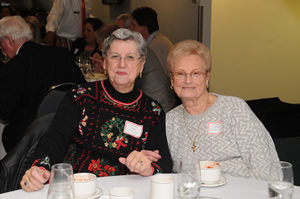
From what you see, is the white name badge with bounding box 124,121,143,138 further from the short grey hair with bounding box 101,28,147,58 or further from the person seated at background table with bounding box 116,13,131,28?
the person seated at background table with bounding box 116,13,131,28

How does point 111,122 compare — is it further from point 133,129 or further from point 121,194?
point 121,194

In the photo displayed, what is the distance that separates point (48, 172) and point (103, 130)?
517mm

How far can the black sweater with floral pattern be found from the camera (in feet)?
7.59

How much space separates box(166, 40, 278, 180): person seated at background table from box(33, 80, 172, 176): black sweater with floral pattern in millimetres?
137

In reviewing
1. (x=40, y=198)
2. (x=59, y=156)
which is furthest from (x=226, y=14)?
(x=40, y=198)

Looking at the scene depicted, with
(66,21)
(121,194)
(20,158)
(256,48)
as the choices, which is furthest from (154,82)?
(66,21)

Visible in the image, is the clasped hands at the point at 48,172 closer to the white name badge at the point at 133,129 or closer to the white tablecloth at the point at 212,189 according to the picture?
the white tablecloth at the point at 212,189

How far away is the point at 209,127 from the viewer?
2385 millimetres

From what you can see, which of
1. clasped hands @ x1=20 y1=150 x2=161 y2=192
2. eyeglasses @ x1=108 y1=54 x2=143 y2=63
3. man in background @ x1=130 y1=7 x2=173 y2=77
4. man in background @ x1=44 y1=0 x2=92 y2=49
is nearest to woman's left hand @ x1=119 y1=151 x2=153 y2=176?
clasped hands @ x1=20 y1=150 x2=161 y2=192

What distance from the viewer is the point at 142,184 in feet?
5.89

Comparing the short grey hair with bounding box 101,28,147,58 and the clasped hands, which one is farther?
the short grey hair with bounding box 101,28,147,58

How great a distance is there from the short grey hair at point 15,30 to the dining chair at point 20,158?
1.72 metres

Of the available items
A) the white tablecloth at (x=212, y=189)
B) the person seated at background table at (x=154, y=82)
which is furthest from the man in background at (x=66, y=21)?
the white tablecloth at (x=212, y=189)

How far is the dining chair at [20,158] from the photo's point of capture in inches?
90.1
